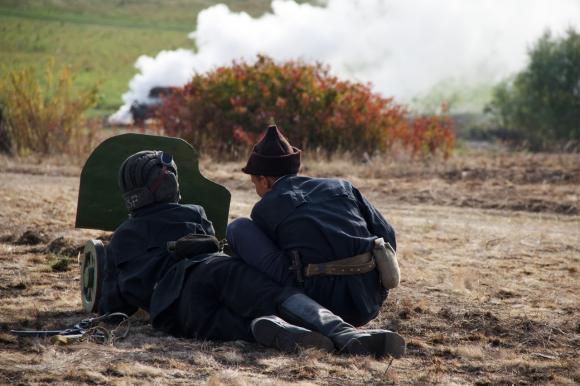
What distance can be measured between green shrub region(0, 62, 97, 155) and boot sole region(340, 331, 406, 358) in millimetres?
11690

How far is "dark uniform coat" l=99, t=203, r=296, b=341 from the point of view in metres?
5.48

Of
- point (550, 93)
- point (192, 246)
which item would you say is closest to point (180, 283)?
point (192, 246)

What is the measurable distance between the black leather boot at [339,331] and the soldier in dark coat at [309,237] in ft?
0.72

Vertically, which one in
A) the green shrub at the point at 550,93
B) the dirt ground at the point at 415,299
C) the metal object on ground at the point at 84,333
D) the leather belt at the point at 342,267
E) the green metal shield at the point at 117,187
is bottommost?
the metal object on ground at the point at 84,333

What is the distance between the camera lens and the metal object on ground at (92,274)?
6.12 metres

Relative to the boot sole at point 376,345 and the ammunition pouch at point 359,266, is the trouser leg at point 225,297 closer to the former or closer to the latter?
the ammunition pouch at point 359,266

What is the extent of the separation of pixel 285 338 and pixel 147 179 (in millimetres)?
1379

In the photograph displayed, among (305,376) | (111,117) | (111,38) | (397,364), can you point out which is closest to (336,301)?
(397,364)

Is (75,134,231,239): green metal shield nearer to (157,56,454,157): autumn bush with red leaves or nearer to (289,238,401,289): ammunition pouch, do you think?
(289,238,401,289): ammunition pouch

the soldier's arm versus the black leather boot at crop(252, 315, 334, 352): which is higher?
the soldier's arm

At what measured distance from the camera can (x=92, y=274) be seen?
623 cm

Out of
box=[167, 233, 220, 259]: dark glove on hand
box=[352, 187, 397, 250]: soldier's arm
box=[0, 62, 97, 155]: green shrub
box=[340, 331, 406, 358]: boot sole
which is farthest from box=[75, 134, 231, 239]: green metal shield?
box=[0, 62, 97, 155]: green shrub

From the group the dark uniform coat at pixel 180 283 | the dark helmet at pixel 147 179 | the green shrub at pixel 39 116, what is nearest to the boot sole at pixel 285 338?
the dark uniform coat at pixel 180 283

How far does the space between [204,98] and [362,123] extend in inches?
105
